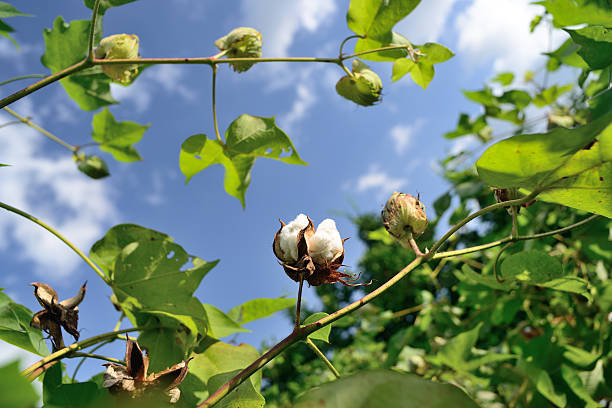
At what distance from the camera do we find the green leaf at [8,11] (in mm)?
627

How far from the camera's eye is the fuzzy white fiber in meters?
0.43

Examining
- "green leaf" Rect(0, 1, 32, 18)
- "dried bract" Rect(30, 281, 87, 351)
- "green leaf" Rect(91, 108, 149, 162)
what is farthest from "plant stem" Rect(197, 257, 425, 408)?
"green leaf" Rect(91, 108, 149, 162)

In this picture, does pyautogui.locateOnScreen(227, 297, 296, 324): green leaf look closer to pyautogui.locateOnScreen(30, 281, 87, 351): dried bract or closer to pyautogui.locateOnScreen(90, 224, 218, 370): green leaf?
pyautogui.locateOnScreen(90, 224, 218, 370): green leaf

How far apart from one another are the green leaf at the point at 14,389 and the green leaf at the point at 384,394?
138 mm

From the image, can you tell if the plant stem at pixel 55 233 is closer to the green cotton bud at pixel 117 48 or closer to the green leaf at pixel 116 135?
the green cotton bud at pixel 117 48

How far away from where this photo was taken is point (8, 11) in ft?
2.09

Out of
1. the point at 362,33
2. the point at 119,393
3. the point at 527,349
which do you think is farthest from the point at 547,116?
the point at 119,393

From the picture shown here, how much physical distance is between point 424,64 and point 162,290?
21.1 inches

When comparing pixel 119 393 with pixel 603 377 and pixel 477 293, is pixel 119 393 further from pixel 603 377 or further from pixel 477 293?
pixel 477 293

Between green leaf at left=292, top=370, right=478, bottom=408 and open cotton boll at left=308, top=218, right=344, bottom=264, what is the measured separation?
0.61ft

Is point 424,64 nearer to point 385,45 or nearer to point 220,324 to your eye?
point 385,45

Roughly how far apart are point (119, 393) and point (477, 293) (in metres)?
1.24

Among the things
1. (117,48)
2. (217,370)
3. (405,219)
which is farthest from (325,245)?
(117,48)

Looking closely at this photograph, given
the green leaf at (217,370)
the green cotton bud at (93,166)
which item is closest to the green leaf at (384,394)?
the green leaf at (217,370)
